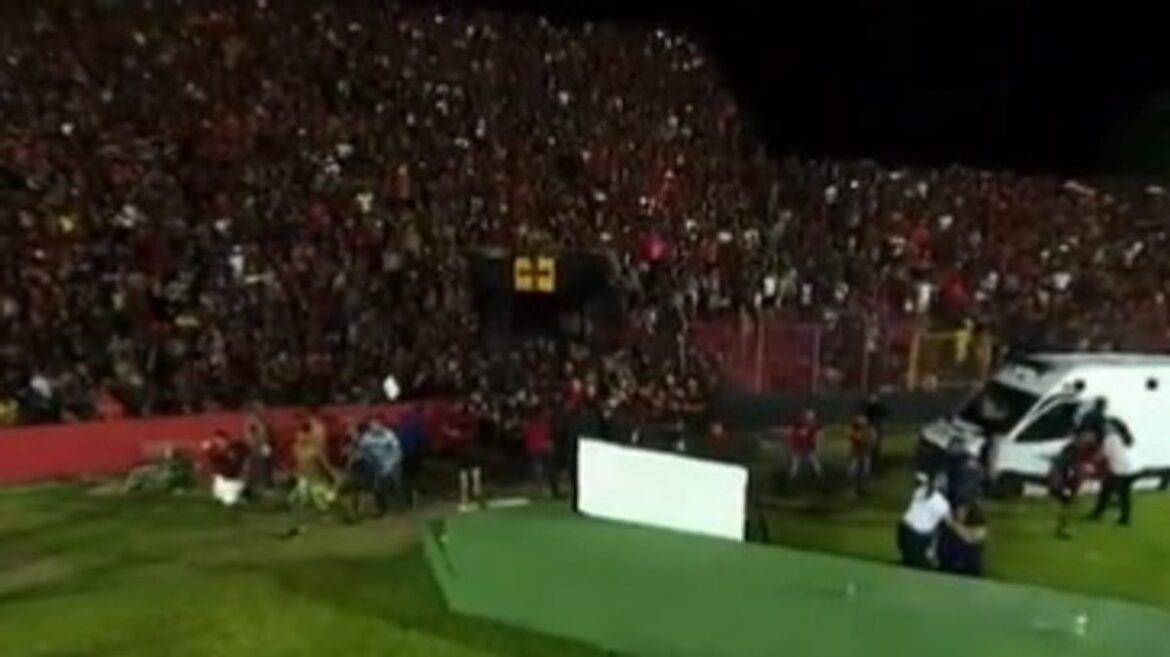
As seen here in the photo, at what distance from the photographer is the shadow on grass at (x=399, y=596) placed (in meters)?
15.5

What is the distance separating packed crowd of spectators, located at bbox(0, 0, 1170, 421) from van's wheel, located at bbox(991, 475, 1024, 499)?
303 cm

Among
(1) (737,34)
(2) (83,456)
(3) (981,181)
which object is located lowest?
(2) (83,456)

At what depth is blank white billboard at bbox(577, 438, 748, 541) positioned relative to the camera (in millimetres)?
15367

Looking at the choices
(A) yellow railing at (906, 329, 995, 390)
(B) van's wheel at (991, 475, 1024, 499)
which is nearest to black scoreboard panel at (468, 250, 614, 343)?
(A) yellow railing at (906, 329, 995, 390)

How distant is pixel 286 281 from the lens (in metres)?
27.5

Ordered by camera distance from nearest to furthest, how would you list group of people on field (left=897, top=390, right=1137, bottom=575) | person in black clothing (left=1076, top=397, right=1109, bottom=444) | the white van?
group of people on field (left=897, top=390, right=1137, bottom=575), the white van, person in black clothing (left=1076, top=397, right=1109, bottom=444)

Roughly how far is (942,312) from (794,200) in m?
3.89

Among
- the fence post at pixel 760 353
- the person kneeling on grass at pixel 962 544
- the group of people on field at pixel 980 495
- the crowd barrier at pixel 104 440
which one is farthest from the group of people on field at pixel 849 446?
the crowd barrier at pixel 104 440

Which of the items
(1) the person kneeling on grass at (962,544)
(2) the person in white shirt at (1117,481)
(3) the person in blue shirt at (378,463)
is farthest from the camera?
(3) the person in blue shirt at (378,463)

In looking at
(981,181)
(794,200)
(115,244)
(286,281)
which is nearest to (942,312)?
(981,181)

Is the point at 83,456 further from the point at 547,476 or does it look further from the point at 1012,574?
the point at 1012,574

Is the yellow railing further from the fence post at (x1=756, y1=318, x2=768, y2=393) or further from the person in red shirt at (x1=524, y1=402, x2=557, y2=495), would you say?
the person in red shirt at (x1=524, y1=402, x2=557, y2=495)

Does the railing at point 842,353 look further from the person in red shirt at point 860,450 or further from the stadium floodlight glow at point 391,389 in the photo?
the stadium floodlight glow at point 391,389

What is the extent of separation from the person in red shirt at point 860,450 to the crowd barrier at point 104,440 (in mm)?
6087
